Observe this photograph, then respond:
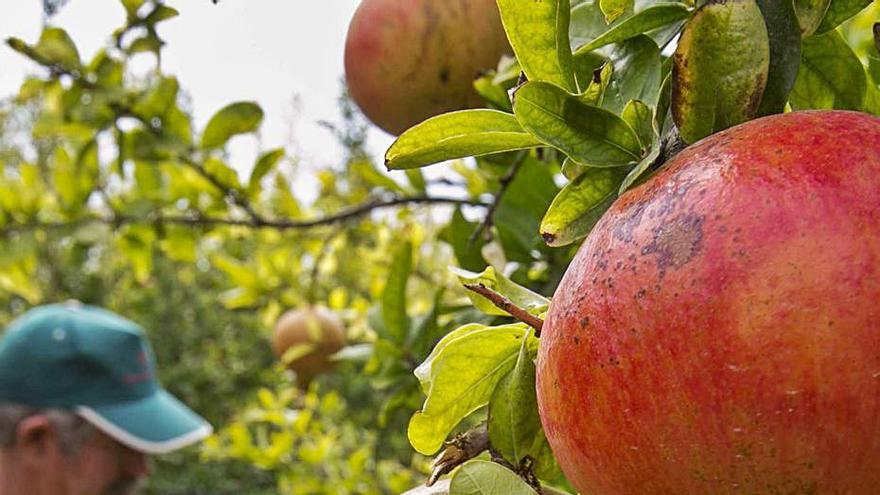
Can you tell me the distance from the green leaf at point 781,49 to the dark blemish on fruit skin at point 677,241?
118 millimetres

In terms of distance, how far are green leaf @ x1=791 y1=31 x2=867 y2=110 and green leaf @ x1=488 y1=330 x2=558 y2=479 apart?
218mm

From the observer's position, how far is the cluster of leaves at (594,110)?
1.55 feet

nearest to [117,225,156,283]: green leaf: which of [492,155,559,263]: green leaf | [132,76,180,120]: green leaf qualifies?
[132,76,180,120]: green leaf

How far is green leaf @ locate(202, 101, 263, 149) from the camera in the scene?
1340 mm

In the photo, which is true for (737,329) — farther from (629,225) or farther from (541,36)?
(541,36)

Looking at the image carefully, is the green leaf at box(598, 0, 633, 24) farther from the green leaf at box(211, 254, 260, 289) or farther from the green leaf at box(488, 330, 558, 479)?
the green leaf at box(211, 254, 260, 289)

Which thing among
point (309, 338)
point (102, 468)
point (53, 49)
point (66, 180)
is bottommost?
point (102, 468)

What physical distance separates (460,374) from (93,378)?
85.7 inches

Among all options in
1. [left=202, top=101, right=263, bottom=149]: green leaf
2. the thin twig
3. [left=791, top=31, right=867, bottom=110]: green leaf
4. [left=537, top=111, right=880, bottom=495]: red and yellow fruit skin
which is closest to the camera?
[left=537, top=111, right=880, bottom=495]: red and yellow fruit skin

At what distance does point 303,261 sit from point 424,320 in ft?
4.07

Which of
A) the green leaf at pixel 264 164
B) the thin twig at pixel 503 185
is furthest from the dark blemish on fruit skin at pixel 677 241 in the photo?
the green leaf at pixel 264 164

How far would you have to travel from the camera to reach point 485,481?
48 cm

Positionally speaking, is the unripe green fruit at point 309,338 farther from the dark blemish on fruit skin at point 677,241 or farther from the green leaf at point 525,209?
the dark blemish on fruit skin at point 677,241

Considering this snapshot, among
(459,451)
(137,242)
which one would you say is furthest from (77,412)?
(459,451)
